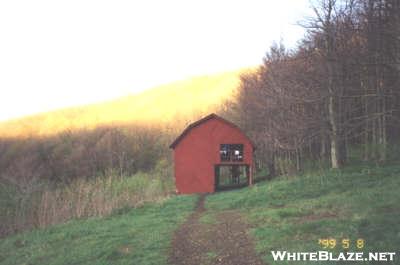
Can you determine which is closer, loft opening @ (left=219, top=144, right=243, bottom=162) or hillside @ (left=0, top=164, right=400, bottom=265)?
hillside @ (left=0, top=164, right=400, bottom=265)

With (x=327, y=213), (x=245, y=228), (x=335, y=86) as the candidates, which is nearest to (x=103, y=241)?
(x=245, y=228)

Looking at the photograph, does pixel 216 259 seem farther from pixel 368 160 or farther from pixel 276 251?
pixel 368 160

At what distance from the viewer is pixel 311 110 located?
32.8 m

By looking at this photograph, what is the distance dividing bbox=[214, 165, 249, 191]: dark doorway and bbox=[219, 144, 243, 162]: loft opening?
1.06m

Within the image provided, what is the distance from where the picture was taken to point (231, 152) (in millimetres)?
38062

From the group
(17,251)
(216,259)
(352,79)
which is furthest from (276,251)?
(352,79)

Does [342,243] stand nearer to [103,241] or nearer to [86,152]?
[103,241]

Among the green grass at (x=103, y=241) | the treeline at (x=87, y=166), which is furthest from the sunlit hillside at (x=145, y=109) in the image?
the green grass at (x=103, y=241)

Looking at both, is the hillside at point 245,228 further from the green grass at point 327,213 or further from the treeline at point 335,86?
the treeline at point 335,86
